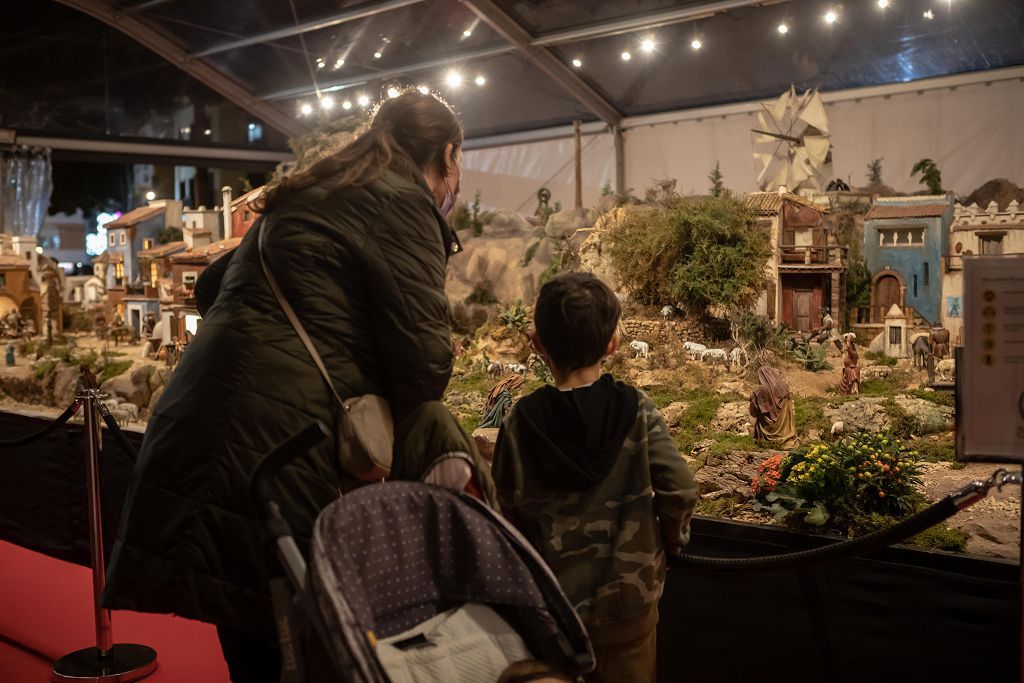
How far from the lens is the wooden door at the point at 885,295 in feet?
15.8

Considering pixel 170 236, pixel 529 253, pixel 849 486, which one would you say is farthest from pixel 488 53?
pixel 849 486

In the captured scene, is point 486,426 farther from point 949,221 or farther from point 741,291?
point 949,221

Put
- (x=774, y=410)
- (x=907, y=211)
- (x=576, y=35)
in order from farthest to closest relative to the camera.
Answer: (x=576, y=35)
(x=907, y=211)
(x=774, y=410)

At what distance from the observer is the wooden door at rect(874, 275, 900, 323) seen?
481cm

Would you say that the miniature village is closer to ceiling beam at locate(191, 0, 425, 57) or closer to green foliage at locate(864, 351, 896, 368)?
green foliage at locate(864, 351, 896, 368)

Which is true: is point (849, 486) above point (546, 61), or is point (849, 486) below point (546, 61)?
below

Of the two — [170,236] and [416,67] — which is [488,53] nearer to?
[416,67]

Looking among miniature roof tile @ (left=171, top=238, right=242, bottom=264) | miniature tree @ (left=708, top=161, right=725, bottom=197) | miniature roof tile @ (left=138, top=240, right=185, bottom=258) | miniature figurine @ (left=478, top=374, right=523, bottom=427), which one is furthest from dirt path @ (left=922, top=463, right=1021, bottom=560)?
miniature roof tile @ (left=138, top=240, right=185, bottom=258)

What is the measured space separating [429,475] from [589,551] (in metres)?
0.38

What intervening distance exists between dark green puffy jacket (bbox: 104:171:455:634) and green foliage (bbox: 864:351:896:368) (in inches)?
129

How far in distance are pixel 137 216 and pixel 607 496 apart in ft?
29.2

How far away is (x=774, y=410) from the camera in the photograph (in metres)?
3.81

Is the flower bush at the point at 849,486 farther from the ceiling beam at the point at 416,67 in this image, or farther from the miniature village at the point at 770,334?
the ceiling beam at the point at 416,67

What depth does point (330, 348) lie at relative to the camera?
1.88 m
